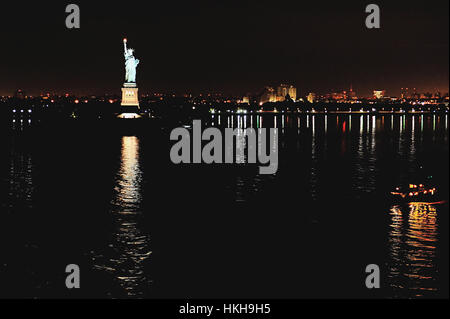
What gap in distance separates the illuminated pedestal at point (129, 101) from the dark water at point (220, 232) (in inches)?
1893

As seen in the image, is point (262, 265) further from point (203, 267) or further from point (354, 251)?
point (354, 251)

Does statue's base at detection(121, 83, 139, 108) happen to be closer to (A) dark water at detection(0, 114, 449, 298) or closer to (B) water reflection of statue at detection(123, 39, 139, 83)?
(B) water reflection of statue at detection(123, 39, 139, 83)

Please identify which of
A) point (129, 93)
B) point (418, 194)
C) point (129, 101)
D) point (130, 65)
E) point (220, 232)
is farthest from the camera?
point (129, 101)

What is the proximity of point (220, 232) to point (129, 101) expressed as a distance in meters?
64.6

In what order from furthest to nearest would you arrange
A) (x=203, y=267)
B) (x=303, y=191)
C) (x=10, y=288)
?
(x=303, y=191) < (x=203, y=267) < (x=10, y=288)

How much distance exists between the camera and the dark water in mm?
14031

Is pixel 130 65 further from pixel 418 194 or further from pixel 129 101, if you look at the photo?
pixel 418 194

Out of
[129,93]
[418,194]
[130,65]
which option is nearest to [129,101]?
[129,93]

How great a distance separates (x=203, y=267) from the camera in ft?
A: 50.6

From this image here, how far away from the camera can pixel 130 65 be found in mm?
80000

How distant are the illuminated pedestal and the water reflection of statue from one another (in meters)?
0.79
